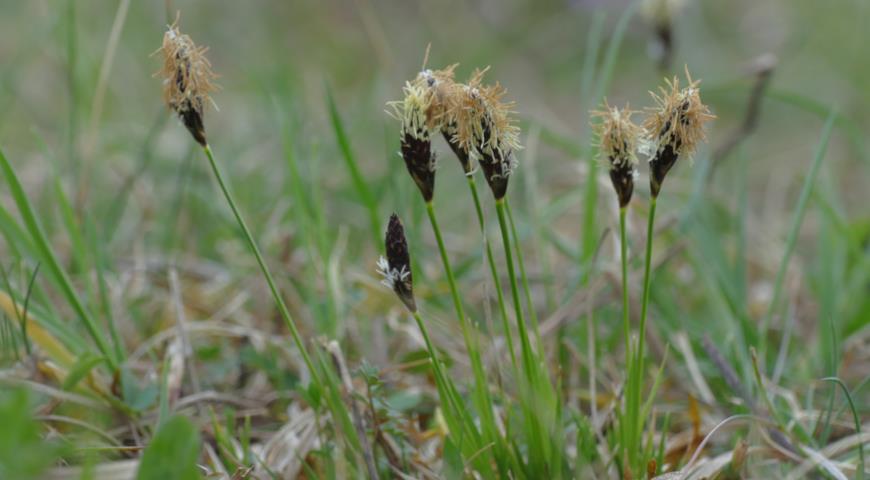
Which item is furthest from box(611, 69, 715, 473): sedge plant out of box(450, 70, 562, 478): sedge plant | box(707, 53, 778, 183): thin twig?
box(707, 53, 778, 183): thin twig

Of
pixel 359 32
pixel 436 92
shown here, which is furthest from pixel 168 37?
pixel 359 32

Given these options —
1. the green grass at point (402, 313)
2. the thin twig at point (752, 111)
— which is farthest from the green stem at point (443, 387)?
the thin twig at point (752, 111)

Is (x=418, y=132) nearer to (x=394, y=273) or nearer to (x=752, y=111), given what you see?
(x=394, y=273)

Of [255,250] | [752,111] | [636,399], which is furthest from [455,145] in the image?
[752,111]

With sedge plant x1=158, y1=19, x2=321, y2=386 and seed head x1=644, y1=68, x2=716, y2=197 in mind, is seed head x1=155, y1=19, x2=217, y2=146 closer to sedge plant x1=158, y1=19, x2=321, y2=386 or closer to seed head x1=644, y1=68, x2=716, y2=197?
sedge plant x1=158, y1=19, x2=321, y2=386

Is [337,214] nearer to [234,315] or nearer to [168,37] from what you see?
[234,315]

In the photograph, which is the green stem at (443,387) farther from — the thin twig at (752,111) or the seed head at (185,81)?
the thin twig at (752,111)
